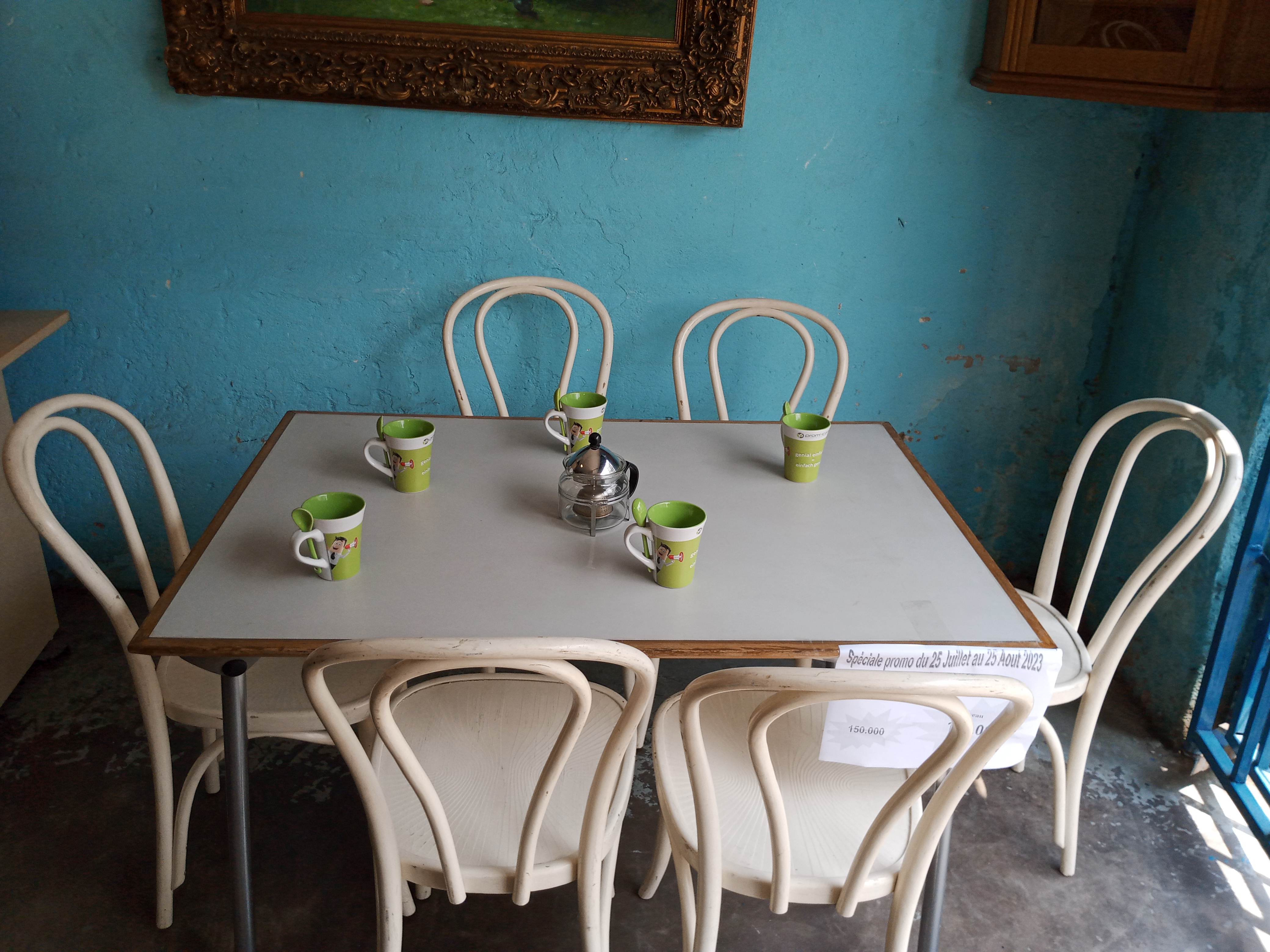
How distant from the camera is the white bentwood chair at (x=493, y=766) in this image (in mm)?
1092

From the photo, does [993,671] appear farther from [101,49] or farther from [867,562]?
[101,49]

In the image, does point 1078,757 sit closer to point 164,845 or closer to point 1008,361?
point 1008,361

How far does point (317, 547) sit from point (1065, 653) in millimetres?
1403

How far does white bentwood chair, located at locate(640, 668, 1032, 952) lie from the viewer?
1.07 metres

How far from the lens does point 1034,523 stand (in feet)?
9.50

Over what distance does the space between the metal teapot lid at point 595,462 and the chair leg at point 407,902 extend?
800 millimetres

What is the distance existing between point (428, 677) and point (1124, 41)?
2.02m

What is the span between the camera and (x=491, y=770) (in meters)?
1.50

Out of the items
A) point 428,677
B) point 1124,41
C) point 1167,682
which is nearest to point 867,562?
point 428,677

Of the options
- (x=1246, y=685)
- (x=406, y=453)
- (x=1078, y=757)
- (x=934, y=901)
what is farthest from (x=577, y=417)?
(x=1246, y=685)

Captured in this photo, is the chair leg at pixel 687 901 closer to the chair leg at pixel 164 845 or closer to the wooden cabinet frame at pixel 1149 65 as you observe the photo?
the chair leg at pixel 164 845

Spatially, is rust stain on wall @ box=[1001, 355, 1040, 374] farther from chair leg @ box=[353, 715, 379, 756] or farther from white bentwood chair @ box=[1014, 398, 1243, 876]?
chair leg @ box=[353, 715, 379, 756]

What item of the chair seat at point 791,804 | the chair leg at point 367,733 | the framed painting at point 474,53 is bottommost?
the chair leg at point 367,733

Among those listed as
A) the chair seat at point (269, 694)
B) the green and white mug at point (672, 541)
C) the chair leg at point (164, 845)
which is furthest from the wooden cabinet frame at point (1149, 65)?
the chair leg at point (164, 845)
